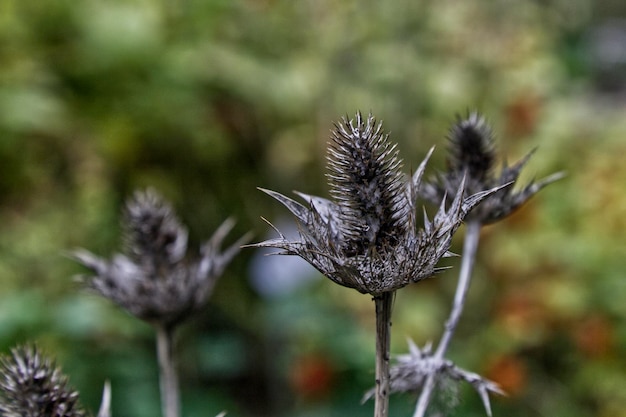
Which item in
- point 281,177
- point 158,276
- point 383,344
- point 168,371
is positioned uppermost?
point 281,177

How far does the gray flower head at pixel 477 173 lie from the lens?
78cm

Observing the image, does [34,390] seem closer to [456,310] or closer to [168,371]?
[168,371]

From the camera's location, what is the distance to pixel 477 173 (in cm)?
79

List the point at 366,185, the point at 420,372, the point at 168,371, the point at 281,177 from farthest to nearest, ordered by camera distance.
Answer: the point at 281,177
the point at 168,371
the point at 420,372
the point at 366,185

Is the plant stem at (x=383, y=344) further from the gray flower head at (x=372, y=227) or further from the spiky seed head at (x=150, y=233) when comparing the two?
the spiky seed head at (x=150, y=233)

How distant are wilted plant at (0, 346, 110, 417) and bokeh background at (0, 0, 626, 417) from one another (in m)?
1.40

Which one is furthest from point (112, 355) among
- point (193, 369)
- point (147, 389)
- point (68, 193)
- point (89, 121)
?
point (89, 121)

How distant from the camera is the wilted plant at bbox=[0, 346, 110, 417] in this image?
25.1 inches

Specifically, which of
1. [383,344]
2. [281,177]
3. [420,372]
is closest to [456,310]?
[420,372]

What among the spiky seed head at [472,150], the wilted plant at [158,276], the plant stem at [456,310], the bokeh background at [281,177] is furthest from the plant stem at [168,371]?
the bokeh background at [281,177]

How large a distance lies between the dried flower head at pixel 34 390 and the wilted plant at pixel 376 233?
0.74 ft

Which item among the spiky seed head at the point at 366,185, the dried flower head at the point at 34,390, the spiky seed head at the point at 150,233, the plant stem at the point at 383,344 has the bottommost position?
the plant stem at the point at 383,344

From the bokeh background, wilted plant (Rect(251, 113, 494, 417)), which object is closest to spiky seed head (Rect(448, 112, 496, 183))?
wilted plant (Rect(251, 113, 494, 417))

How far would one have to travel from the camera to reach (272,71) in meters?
3.04
